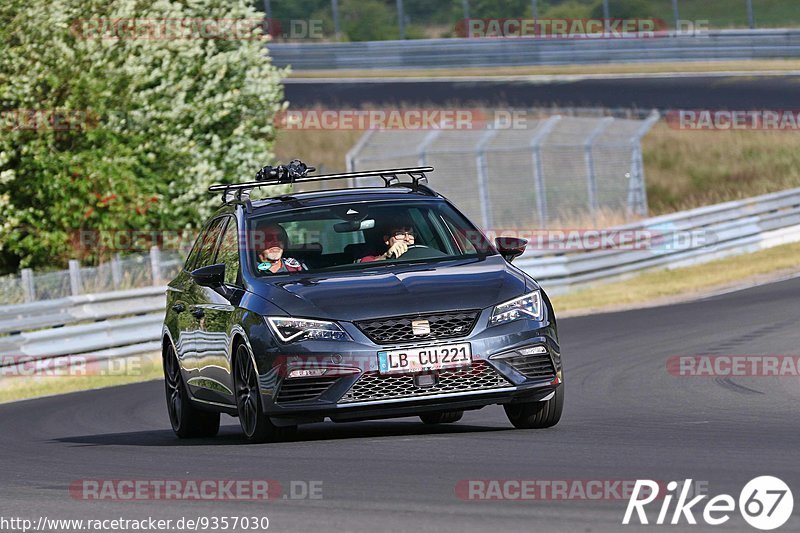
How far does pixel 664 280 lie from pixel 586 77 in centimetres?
2065

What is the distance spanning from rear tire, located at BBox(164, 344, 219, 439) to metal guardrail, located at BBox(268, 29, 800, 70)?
3490cm

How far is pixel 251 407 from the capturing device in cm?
991

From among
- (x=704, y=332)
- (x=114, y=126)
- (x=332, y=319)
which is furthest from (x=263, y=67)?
(x=332, y=319)

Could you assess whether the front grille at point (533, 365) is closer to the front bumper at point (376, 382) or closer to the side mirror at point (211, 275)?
the front bumper at point (376, 382)

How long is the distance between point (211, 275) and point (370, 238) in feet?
3.50

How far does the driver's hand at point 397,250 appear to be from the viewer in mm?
10562

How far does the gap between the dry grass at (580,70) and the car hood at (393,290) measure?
36.4 meters

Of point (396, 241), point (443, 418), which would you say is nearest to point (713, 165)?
point (443, 418)

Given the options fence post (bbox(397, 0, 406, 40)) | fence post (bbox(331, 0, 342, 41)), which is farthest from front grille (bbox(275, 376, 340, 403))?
fence post (bbox(331, 0, 342, 41))

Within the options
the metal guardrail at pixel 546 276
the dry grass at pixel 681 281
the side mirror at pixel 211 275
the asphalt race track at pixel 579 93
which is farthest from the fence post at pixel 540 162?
the side mirror at pixel 211 275

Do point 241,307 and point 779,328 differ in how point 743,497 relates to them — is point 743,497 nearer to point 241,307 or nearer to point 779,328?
point 241,307

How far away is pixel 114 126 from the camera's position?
26875 mm

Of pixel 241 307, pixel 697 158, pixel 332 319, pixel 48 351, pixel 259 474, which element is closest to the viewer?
pixel 259 474

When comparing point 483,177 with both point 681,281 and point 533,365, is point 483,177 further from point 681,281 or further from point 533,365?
point 533,365
